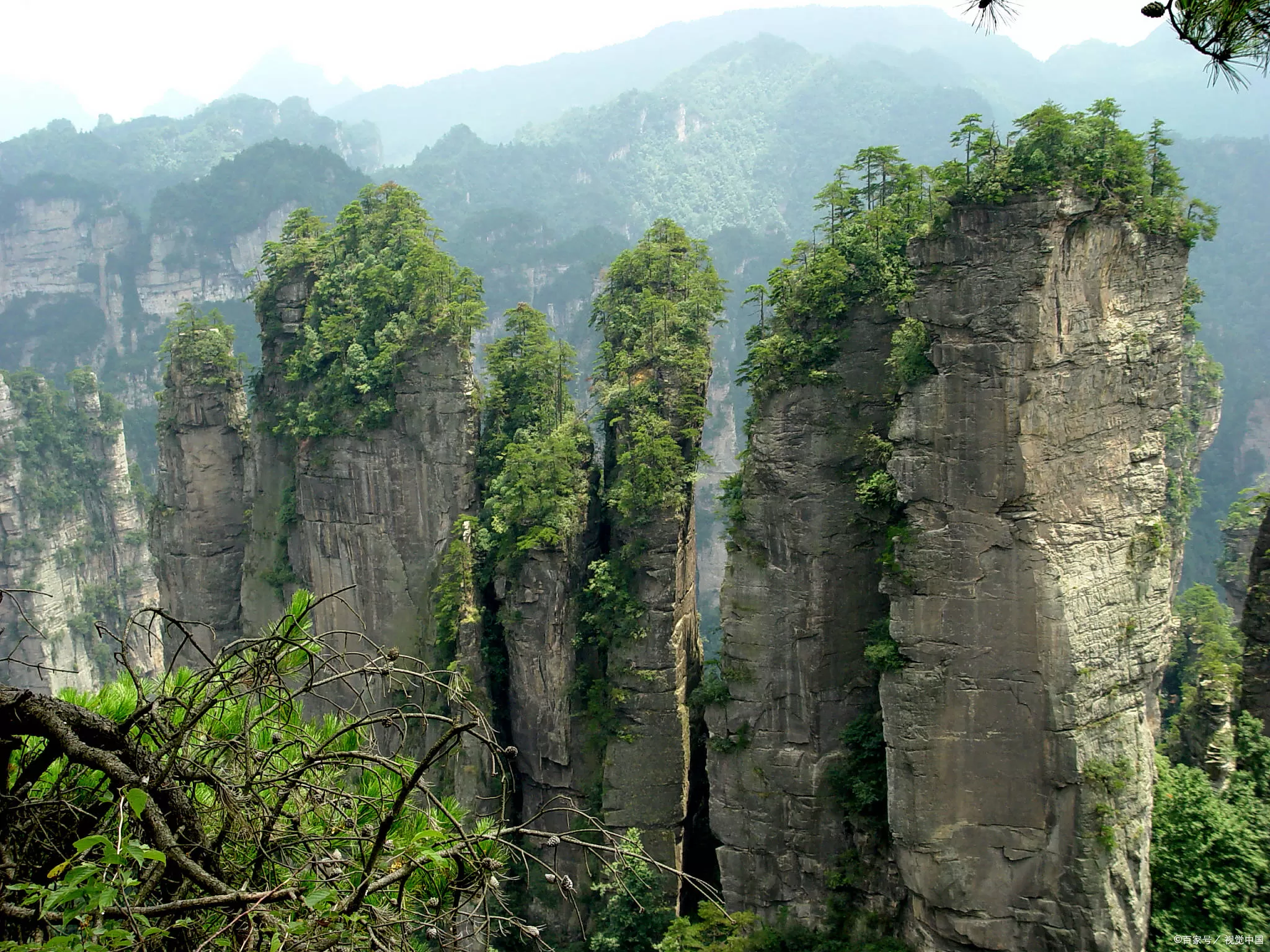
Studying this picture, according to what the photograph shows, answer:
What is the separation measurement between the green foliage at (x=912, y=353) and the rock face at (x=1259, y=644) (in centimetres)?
633

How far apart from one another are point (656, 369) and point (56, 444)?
127 ft

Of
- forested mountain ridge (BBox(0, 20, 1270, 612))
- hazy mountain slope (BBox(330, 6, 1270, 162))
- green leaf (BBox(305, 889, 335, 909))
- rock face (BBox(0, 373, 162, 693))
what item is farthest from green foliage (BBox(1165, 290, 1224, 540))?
hazy mountain slope (BBox(330, 6, 1270, 162))

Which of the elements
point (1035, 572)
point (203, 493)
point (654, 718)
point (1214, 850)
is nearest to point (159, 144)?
point (203, 493)

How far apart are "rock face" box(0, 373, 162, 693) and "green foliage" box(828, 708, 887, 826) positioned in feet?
114

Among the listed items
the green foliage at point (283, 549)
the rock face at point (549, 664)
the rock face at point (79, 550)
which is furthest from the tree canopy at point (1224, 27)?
the rock face at point (79, 550)

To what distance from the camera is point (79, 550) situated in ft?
166

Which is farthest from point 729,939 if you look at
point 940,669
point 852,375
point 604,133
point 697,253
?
point 604,133

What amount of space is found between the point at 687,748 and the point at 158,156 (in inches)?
4179

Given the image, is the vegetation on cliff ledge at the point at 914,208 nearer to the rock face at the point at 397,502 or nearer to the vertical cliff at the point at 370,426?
the rock face at the point at 397,502

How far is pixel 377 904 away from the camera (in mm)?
4242

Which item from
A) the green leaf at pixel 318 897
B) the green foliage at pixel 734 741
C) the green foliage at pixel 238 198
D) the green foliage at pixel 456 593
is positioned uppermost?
the green foliage at pixel 238 198

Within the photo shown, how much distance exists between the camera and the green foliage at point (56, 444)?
161 ft

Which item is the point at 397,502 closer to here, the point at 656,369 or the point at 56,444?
the point at 656,369

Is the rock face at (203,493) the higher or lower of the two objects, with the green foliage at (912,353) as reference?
lower
